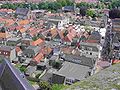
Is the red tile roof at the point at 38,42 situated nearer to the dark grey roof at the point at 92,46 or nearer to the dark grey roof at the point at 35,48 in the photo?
the dark grey roof at the point at 35,48

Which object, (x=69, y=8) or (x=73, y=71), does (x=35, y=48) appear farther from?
(x=69, y=8)

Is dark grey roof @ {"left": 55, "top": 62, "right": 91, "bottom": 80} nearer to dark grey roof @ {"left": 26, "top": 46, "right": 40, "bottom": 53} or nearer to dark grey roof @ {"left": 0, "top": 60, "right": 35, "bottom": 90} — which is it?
dark grey roof @ {"left": 26, "top": 46, "right": 40, "bottom": 53}

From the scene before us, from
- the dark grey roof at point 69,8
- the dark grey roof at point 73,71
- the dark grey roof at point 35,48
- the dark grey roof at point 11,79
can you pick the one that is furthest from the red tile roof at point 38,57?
the dark grey roof at point 69,8

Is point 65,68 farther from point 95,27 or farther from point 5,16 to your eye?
point 5,16

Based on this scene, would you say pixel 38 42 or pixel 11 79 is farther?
pixel 38 42

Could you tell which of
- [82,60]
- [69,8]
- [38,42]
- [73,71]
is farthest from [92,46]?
[69,8]
